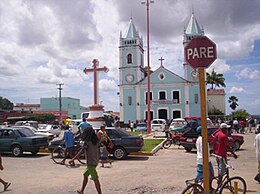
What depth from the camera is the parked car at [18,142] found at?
16047mm

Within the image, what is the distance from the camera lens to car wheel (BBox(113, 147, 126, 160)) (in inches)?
586

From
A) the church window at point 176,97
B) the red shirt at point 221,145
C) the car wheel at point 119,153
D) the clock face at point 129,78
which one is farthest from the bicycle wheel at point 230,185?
the clock face at point 129,78

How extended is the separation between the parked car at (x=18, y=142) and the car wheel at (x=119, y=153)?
4.16 meters

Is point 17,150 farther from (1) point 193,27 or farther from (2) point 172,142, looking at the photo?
(1) point 193,27

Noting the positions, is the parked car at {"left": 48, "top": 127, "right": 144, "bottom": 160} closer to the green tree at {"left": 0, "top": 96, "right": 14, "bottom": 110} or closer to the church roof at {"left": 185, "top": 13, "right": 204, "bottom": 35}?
the church roof at {"left": 185, "top": 13, "right": 204, "bottom": 35}

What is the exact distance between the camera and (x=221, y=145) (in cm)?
780

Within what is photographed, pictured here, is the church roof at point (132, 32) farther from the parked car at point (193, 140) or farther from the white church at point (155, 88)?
the parked car at point (193, 140)

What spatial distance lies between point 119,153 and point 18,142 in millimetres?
5228

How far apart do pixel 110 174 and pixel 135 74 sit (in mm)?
47045

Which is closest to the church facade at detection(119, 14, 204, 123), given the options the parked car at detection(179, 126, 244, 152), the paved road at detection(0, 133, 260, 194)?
the parked car at detection(179, 126, 244, 152)

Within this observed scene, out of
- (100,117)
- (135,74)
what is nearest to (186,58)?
(100,117)

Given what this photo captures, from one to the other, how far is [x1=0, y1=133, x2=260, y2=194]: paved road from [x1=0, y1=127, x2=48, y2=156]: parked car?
0.96 m

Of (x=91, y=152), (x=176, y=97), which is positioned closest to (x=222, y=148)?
(x=91, y=152)

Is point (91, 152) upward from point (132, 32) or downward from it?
downward
